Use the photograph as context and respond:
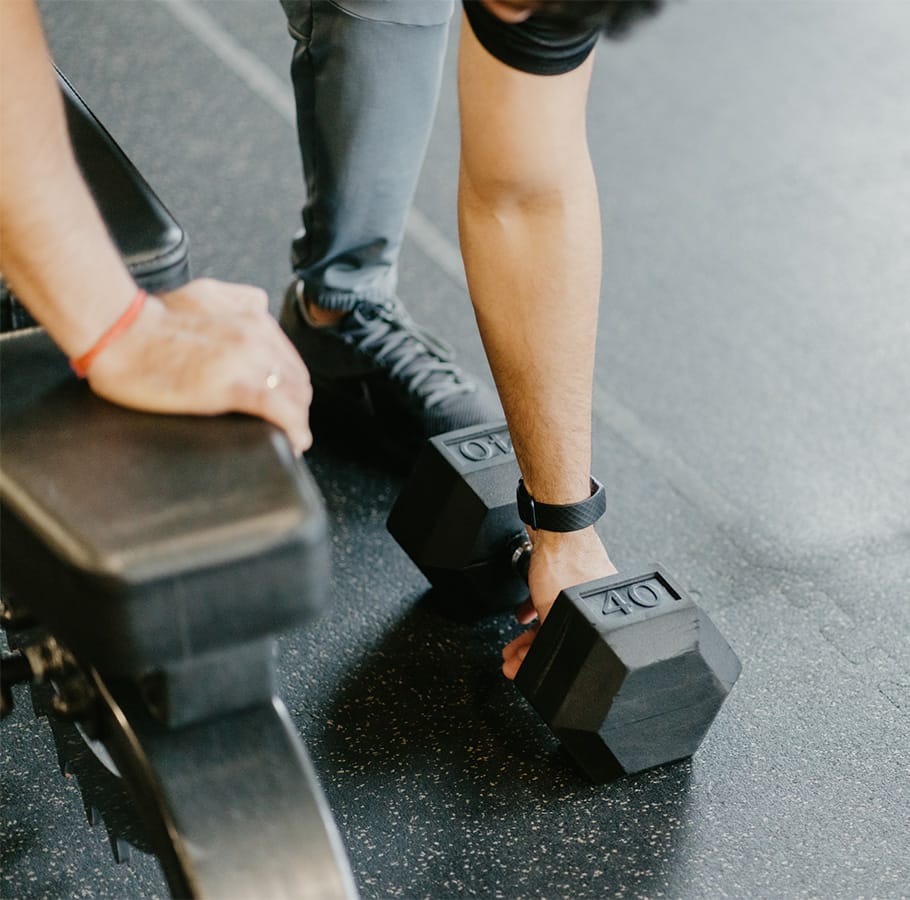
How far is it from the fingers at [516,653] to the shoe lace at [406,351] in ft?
1.20

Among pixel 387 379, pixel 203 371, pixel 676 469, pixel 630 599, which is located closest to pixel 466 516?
pixel 630 599

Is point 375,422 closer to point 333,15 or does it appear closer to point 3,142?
point 333,15

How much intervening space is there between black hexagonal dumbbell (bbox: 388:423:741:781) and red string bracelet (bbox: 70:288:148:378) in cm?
48

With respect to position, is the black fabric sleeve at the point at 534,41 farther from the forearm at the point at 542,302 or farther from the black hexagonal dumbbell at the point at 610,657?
the black hexagonal dumbbell at the point at 610,657

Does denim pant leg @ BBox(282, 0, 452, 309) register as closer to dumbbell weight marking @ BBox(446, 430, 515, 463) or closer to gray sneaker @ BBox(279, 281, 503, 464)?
gray sneaker @ BBox(279, 281, 503, 464)

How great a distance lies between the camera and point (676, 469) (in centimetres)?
161

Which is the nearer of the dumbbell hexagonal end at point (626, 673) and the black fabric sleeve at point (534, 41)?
the black fabric sleeve at point (534, 41)

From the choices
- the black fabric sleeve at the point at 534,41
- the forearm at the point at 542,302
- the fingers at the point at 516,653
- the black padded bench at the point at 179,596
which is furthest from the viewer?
the fingers at the point at 516,653

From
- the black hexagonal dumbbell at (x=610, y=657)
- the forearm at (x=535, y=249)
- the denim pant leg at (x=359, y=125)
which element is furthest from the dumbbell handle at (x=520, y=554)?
the denim pant leg at (x=359, y=125)

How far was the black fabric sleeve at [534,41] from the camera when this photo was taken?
914 millimetres

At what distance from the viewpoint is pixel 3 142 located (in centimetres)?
77

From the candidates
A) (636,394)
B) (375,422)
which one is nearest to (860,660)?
(636,394)

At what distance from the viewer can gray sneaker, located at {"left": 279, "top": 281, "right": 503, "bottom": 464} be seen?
152 centimetres

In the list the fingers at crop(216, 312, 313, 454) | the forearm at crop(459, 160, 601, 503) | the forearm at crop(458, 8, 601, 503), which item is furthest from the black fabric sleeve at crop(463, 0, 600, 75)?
the fingers at crop(216, 312, 313, 454)
